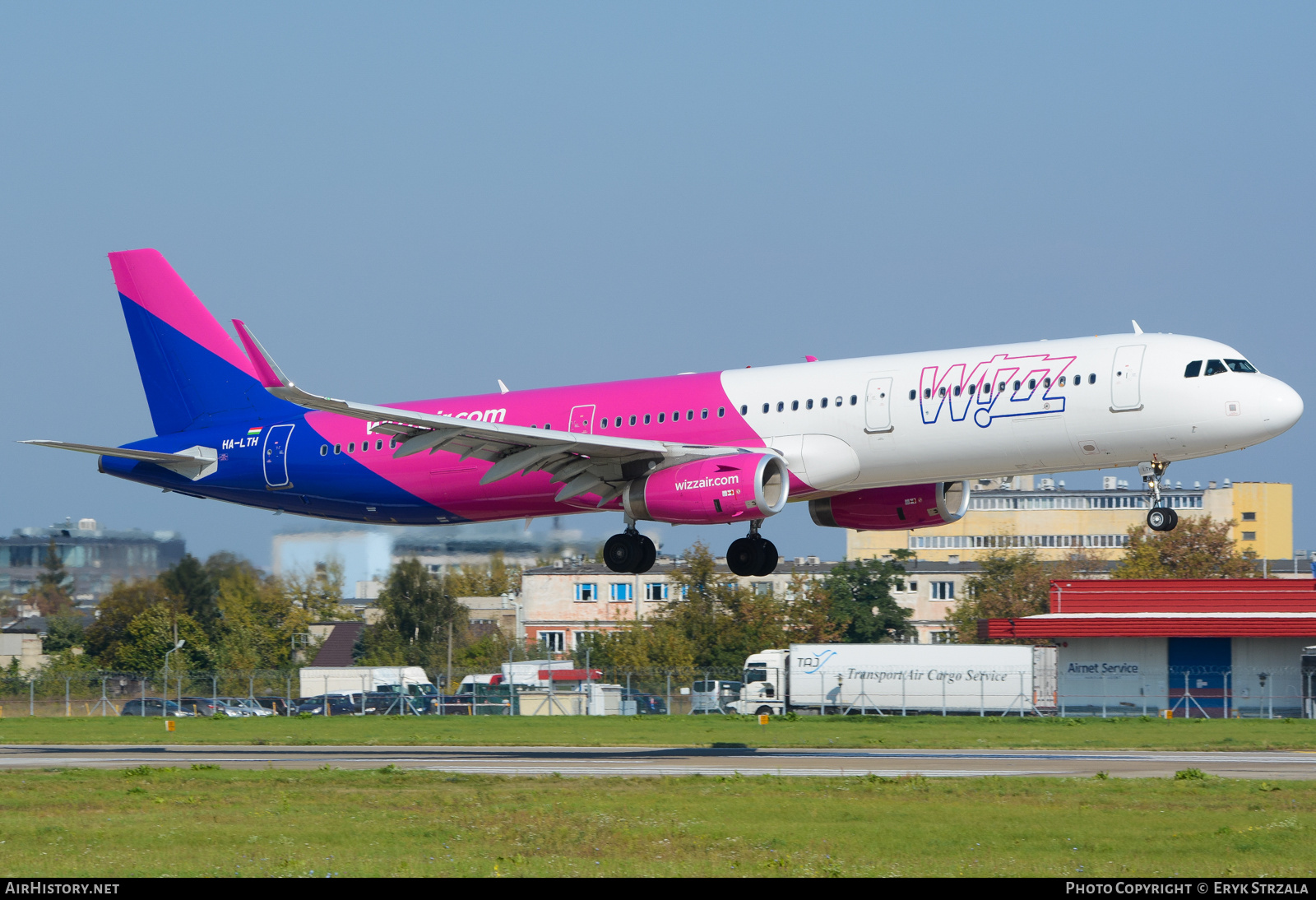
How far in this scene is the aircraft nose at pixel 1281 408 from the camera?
32.3 meters

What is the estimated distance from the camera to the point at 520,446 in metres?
36.8

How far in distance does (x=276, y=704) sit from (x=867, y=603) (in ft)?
157

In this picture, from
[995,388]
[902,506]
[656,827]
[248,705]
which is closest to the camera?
[656,827]

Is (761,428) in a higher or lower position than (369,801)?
higher

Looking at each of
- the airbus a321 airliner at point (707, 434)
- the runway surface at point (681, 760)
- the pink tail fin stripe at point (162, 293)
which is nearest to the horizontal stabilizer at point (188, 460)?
the airbus a321 airliner at point (707, 434)

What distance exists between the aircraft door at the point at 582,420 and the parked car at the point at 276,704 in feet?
106

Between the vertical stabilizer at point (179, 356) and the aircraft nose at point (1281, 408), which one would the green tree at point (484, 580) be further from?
the aircraft nose at point (1281, 408)

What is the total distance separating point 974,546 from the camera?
18862 cm

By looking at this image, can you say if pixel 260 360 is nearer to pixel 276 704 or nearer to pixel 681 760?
pixel 681 760

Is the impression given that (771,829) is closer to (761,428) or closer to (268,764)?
(761,428)

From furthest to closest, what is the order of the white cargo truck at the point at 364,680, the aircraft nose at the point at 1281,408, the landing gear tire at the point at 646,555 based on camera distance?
1. the white cargo truck at the point at 364,680
2. the landing gear tire at the point at 646,555
3. the aircraft nose at the point at 1281,408

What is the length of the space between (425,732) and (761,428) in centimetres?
2101

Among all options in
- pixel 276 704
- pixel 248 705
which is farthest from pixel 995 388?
pixel 276 704
